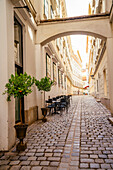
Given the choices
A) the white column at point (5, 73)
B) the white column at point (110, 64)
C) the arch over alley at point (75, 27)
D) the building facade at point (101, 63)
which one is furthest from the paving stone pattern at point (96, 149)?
Answer: the arch over alley at point (75, 27)

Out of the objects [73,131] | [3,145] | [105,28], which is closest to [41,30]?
[105,28]

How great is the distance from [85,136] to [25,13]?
16.8ft

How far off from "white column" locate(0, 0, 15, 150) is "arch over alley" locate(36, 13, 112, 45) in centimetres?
406

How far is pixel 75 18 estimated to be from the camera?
27.1ft

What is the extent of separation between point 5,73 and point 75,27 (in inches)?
215

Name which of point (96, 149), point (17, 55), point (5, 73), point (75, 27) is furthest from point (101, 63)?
point (5, 73)

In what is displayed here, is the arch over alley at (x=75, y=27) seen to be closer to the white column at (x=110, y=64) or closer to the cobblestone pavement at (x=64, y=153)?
the white column at (x=110, y=64)

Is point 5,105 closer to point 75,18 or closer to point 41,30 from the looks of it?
point 41,30

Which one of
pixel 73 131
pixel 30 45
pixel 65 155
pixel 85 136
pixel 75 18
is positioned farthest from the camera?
pixel 75 18

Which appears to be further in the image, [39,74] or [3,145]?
[39,74]

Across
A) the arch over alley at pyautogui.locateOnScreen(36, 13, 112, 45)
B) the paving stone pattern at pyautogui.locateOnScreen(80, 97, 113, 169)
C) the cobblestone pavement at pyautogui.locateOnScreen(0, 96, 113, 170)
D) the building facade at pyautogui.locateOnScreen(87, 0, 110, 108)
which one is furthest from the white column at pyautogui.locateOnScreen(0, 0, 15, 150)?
the building facade at pyautogui.locateOnScreen(87, 0, 110, 108)

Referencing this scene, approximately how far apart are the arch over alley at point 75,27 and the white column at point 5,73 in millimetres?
4061

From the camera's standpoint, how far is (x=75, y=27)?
27.1ft

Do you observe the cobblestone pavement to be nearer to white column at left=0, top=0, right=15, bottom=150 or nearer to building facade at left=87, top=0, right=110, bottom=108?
white column at left=0, top=0, right=15, bottom=150
